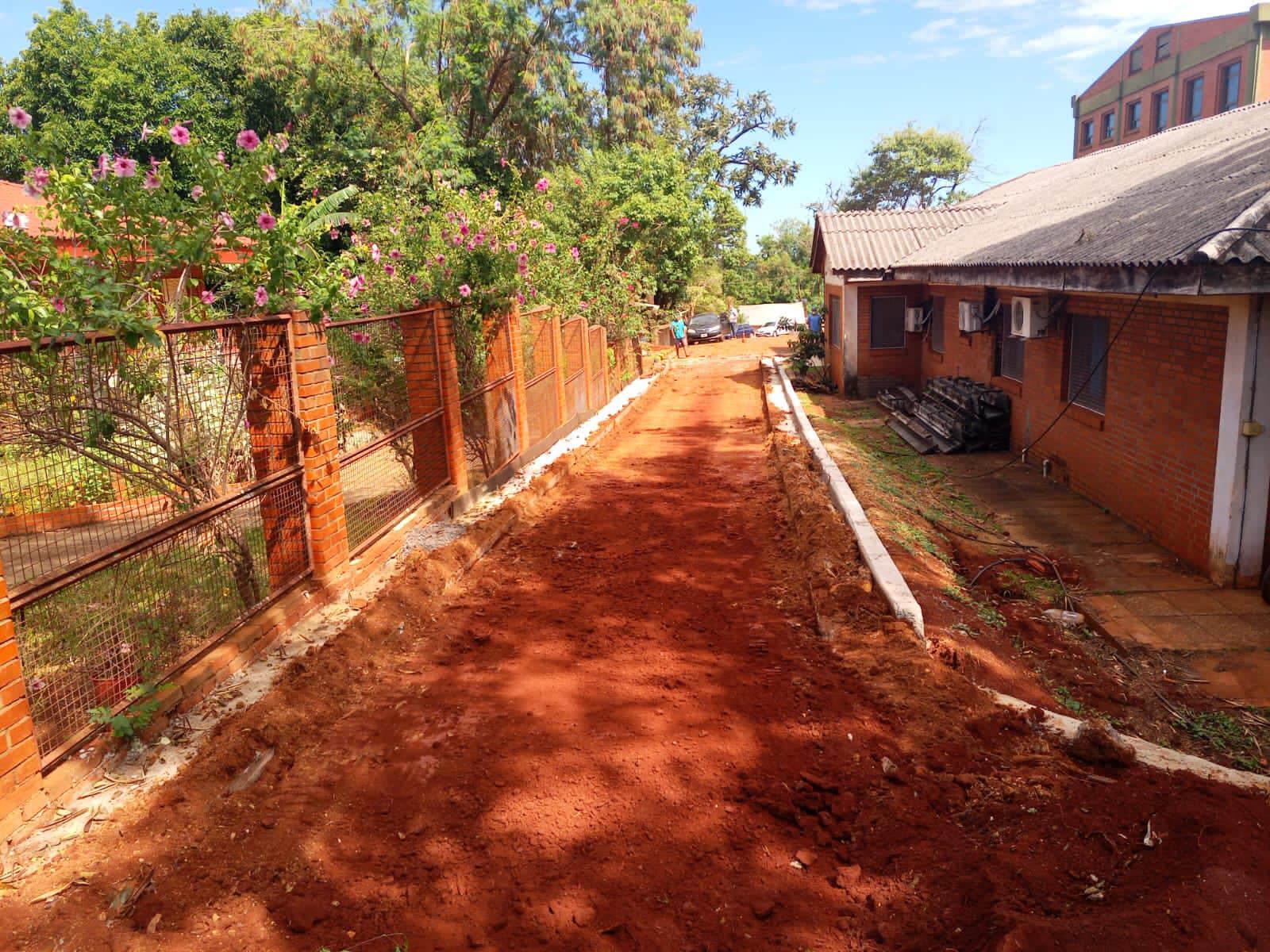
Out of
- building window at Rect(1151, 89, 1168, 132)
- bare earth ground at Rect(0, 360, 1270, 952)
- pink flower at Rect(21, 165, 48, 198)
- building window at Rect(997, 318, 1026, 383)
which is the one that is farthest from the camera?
building window at Rect(1151, 89, 1168, 132)

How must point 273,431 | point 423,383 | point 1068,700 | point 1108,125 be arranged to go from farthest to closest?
1. point 1108,125
2. point 423,383
3. point 273,431
4. point 1068,700

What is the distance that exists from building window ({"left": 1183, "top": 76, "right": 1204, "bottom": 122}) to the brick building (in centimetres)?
3

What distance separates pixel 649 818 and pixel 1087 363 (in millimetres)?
8838

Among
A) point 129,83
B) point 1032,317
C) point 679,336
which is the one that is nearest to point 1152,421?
point 1032,317

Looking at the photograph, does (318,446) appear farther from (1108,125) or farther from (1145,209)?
(1108,125)

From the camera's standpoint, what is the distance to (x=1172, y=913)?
9.00ft

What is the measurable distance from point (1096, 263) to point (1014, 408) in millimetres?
5804

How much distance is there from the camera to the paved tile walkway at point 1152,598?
5766mm

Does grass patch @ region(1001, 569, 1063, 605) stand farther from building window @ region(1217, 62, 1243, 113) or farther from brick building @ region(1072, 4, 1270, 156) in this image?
building window @ region(1217, 62, 1243, 113)

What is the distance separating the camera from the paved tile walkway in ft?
18.9

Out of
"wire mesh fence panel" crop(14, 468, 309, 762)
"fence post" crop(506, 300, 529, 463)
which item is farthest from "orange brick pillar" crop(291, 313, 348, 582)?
"fence post" crop(506, 300, 529, 463)

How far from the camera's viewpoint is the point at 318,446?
19.9 ft

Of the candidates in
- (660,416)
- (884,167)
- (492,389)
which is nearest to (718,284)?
(884,167)

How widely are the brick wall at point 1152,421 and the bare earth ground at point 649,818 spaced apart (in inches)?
147
